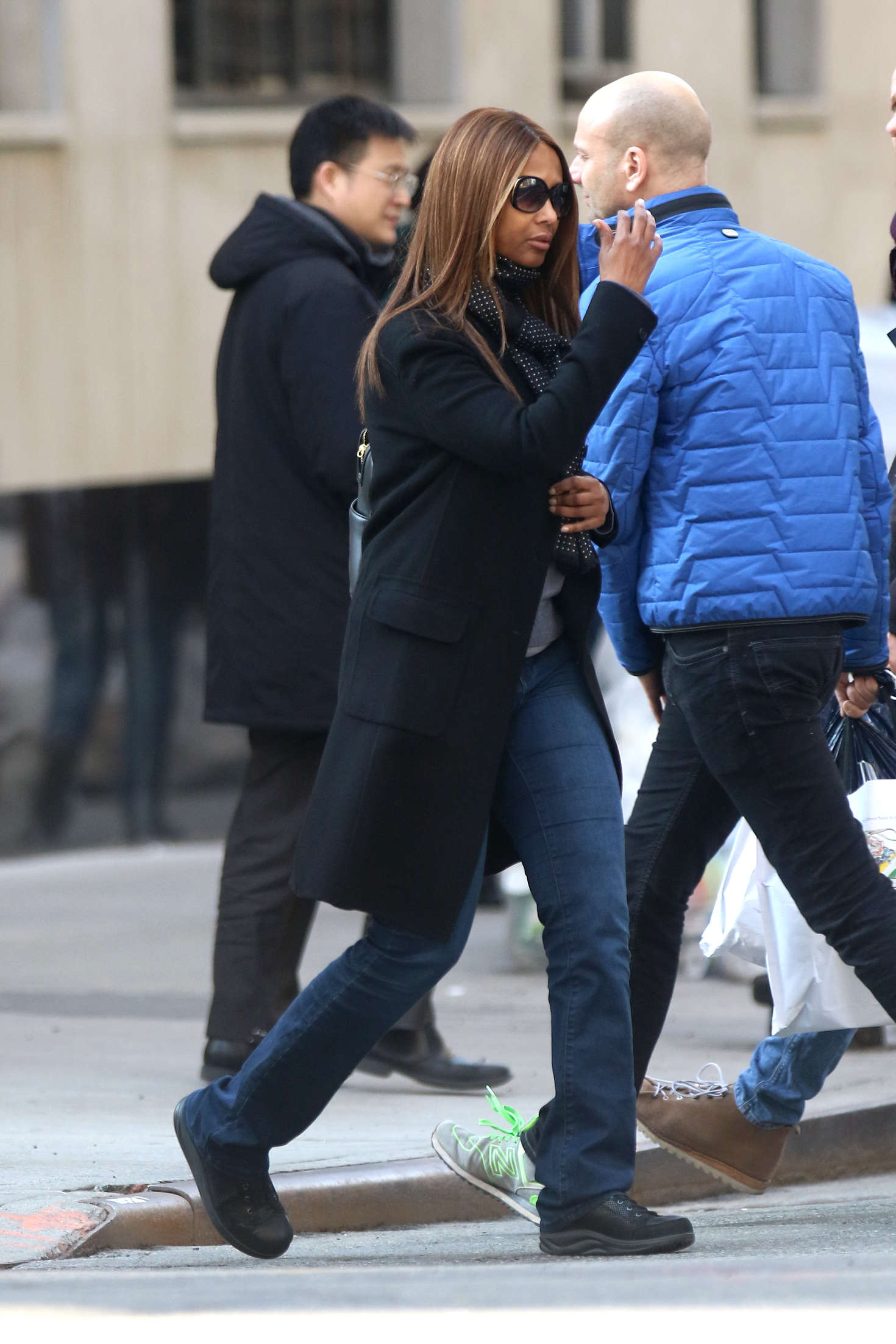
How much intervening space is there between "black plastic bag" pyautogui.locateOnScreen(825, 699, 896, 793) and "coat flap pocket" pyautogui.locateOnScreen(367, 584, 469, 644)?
1.07 m

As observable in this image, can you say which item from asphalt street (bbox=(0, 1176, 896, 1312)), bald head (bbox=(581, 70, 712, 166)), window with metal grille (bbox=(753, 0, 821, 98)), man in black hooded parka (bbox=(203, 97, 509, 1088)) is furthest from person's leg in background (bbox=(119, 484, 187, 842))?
bald head (bbox=(581, 70, 712, 166))

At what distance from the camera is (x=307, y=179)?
5.86m

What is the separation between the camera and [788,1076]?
14.8ft

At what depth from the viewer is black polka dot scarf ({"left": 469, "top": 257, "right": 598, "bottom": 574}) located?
3.78 m

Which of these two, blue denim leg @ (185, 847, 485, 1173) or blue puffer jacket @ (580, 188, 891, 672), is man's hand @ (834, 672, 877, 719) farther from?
blue denim leg @ (185, 847, 485, 1173)

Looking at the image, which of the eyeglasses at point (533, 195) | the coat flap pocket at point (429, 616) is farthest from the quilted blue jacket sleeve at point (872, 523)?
the coat flap pocket at point (429, 616)

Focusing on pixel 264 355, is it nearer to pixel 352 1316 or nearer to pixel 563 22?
pixel 352 1316

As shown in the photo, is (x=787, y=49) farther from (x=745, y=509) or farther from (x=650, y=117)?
(x=745, y=509)

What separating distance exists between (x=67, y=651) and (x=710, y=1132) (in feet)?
16.8

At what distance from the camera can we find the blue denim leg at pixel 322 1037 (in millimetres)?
3773

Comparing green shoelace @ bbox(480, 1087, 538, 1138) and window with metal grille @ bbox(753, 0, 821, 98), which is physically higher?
window with metal grille @ bbox(753, 0, 821, 98)

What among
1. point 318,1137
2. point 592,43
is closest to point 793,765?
point 318,1137

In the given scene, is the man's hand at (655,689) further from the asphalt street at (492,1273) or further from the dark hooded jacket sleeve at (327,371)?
the dark hooded jacket sleeve at (327,371)

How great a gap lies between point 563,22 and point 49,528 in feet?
13.2
